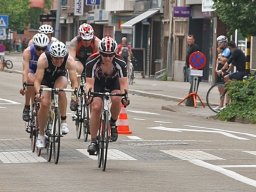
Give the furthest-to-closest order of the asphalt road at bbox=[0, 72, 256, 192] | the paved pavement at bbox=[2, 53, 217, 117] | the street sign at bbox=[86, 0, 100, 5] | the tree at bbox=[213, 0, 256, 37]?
the street sign at bbox=[86, 0, 100, 5]
the paved pavement at bbox=[2, 53, 217, 117]
the tree at bbox=[213, 0, 256, 37]
the asphalt road at bbox=[0, 72, 256, 192]

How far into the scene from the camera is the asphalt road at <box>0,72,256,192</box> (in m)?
12.5

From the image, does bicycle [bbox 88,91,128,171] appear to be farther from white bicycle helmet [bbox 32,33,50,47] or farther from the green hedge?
the green hedge

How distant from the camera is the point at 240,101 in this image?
25812 mm

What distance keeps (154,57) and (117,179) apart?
4569 centimetres

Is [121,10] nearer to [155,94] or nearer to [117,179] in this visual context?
[155,94]

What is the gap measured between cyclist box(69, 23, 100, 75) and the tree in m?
9.69

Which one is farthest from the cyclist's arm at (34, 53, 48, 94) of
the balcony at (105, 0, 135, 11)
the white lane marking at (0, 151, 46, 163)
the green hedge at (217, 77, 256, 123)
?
the balcony at (105, 0, 135, 11)

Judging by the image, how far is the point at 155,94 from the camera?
37562 millimetres

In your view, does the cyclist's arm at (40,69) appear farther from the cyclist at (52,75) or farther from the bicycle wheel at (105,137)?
the bicycle wheel at (105,137)

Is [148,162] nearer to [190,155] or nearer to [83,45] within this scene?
[190,155]

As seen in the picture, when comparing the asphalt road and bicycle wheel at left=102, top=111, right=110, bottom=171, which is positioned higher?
bicycle wheel at left=102, top=111, right=110, bottom=171

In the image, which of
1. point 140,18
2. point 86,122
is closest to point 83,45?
point 86,122

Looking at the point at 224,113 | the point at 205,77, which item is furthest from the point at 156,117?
the point at 205,77

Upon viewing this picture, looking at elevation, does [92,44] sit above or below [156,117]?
above
